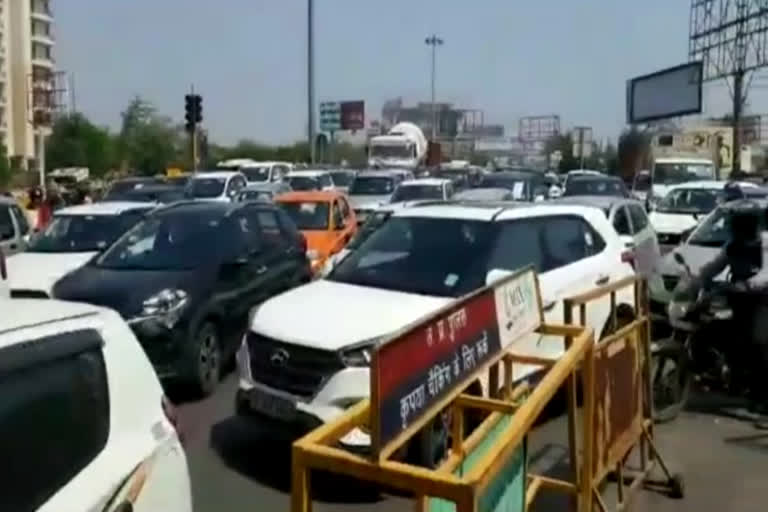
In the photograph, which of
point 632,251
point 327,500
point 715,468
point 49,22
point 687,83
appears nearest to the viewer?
point 327,500

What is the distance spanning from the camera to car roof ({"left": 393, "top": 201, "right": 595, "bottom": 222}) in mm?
7633

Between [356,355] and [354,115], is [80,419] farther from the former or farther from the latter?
[354,115]

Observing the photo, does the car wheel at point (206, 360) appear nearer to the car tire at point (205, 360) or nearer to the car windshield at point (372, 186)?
the car tire at point (205, 360)

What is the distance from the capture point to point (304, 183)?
29.3 meters

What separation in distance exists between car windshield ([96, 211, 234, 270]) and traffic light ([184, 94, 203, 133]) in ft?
60.2

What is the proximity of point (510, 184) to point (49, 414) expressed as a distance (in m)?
22.0

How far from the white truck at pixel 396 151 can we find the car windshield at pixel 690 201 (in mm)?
24317

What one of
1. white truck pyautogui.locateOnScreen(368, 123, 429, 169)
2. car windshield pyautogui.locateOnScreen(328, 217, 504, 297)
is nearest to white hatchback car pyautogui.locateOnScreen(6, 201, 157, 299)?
car windshield pyautogui.locateOnScreen(328, 217, 504, 297)

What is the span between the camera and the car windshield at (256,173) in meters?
32.7

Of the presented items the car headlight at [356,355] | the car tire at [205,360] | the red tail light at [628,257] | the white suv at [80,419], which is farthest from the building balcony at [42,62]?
the white suv at [80,419]

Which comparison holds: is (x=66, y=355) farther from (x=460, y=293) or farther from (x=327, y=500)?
(x=460, y=293)

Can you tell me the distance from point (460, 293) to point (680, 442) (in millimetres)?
1990

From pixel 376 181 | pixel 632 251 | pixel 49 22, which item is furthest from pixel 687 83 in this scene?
pixel 49 22

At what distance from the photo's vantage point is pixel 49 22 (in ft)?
374
